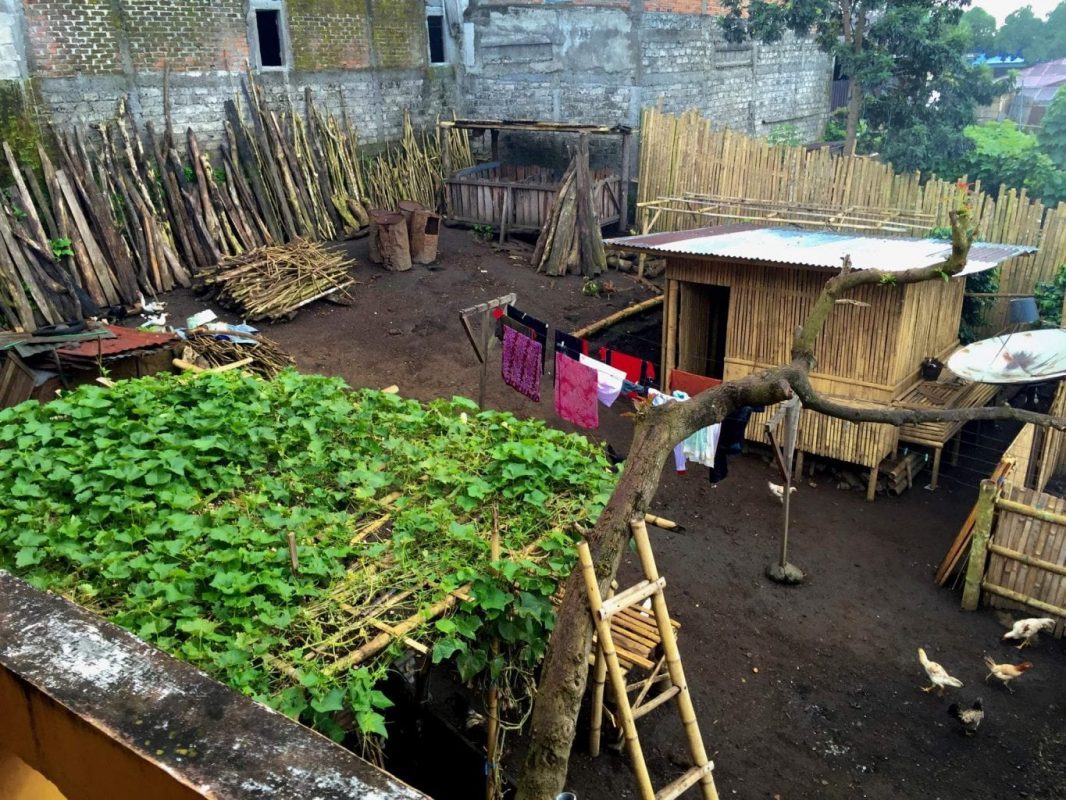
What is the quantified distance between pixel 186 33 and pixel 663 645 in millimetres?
15871

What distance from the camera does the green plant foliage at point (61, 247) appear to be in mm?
13752

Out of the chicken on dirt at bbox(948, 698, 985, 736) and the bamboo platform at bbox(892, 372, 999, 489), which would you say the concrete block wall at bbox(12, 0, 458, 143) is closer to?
the bamboo platform at bbox(892, 372, 999, 489)

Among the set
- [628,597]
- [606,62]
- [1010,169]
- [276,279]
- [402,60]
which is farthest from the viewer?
[1010,169]

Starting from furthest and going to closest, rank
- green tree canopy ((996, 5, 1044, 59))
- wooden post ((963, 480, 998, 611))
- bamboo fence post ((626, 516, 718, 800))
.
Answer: green tree canopy ((996, 5, 1044, 59))
wooden post ((963, 480, 998, 611))
bamboo fence post ((626, 516, 718, 800))

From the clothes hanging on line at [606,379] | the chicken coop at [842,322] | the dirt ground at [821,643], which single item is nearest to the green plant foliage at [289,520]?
the dirt ground at [821,643]

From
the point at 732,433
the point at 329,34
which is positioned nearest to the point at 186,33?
the point at 329,34

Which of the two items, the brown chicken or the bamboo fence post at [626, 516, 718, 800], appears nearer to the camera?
the bamboo fence post at [626, 516, 718, 800]

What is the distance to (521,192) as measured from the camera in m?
18.3

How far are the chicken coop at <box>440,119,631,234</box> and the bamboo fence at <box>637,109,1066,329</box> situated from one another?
57 cm

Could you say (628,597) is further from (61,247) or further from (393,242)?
(393,242)

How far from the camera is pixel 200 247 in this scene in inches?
620

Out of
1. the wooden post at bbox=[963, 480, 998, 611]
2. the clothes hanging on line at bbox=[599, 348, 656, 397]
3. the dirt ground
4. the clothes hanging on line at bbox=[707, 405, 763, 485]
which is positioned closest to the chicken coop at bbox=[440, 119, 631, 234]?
the dirt ground

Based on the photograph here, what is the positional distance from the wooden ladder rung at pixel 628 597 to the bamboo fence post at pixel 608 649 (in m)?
0.04

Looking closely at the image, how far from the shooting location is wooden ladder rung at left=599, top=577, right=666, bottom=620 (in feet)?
14.3
